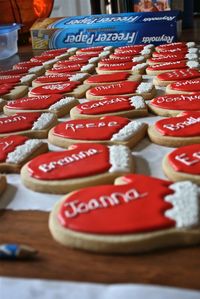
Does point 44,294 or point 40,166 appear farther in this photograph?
point 40,166

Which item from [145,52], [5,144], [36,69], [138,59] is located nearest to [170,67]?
[138,59]

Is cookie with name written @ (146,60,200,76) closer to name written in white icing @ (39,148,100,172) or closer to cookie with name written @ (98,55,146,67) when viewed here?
cookie with name written @ (98,55,146,67)

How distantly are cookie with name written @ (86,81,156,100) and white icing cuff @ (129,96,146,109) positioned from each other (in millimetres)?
51

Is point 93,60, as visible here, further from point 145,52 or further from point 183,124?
point 183,124

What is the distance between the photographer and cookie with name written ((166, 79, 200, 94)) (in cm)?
88

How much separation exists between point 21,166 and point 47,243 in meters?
0.20

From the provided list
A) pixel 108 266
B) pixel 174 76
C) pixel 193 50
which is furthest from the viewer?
pixel 193 50

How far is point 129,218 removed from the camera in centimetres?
42

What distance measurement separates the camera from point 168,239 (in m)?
0.41

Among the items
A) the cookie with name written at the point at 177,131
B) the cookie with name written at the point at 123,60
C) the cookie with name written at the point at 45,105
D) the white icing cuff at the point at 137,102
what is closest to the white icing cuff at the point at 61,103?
the cookie with name written at the point at 45,105

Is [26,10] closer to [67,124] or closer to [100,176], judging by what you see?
[67,124]

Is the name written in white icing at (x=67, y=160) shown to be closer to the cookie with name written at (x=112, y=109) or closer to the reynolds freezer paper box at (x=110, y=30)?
the cookie with name written at (x=112, y=109)

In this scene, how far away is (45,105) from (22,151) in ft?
A: 0.90

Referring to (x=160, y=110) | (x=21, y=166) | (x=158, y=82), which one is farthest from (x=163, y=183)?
(x=158, y=82)
